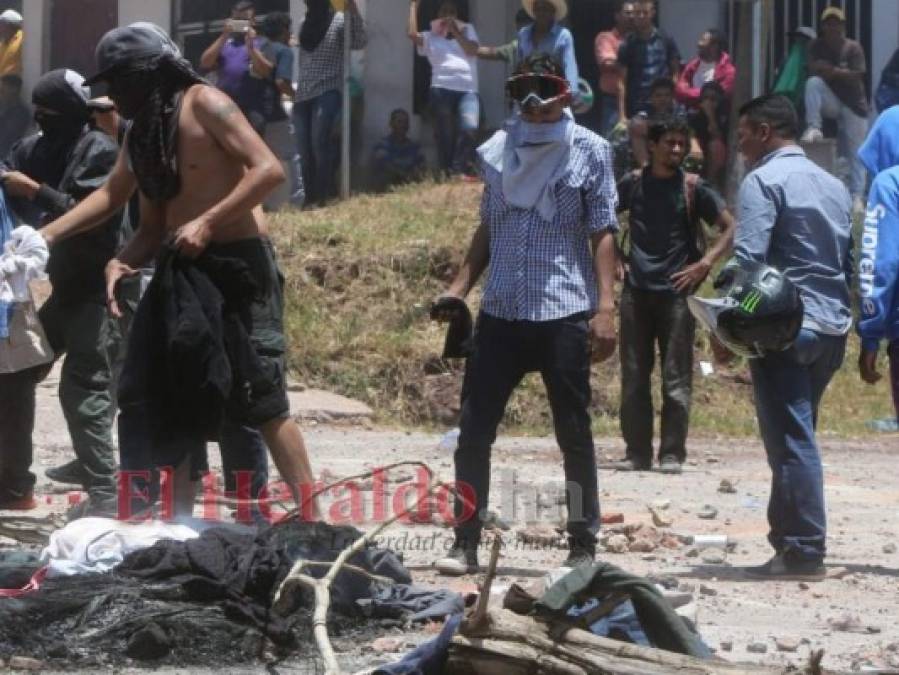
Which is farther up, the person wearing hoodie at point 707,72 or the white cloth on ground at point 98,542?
the person wearing hoodie at point 707,72

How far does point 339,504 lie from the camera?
343 inches

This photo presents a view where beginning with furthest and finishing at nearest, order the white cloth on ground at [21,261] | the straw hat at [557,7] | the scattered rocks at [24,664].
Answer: the straw hat at [557,7], the white cloth on ground at [21,261], the scattered rocks at [24,664]

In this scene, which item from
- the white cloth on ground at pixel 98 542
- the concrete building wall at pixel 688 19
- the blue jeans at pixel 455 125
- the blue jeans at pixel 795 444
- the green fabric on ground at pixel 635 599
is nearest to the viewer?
the green fabric on ground at pixel 635 599

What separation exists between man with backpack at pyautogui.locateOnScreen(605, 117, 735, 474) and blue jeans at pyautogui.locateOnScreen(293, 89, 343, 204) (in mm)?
6470

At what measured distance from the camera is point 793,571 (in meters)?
7.45

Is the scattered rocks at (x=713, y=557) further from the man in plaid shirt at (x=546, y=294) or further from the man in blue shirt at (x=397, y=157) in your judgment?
the man in blue shirt at (x=397, y=157)

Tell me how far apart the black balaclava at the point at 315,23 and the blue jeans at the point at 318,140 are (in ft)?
1.55

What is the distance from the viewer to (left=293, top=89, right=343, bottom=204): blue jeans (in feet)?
56.1

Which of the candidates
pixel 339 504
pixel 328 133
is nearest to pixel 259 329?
pixel 339 504

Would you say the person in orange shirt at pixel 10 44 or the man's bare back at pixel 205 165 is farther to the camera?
the person in orange shirt at pixel 10 44

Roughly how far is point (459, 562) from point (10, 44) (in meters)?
13.8

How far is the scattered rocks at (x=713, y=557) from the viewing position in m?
7.90

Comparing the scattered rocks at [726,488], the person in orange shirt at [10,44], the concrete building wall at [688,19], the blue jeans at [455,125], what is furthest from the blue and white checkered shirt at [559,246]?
the person in orange shirt at [10,44]

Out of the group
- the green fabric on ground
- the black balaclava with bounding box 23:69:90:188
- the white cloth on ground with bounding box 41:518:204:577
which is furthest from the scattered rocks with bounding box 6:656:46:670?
the black balaclava with bounding box 23:69:90:188
